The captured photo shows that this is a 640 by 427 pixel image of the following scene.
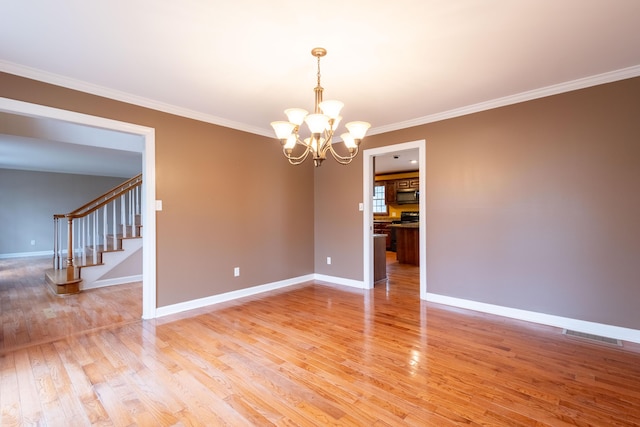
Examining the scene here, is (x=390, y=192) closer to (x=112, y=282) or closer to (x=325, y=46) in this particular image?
(x=112, y=282)

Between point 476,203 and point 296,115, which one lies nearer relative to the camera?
point 296,115

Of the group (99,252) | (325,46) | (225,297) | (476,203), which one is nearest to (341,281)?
(225,297)

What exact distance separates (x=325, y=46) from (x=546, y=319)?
3466 mm

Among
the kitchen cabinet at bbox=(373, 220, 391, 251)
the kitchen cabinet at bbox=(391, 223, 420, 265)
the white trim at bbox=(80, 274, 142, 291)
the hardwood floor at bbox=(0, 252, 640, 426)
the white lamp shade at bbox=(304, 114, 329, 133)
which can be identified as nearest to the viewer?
the hardwood floor at bbox=(0, 252, 640, 426)

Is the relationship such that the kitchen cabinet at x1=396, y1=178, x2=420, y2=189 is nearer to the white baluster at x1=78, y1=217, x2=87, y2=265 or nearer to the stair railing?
the stair railing

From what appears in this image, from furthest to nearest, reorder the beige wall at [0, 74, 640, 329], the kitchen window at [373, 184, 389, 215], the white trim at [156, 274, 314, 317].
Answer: the kitchen window at [373, 184, 389, 215], the white trim at [156, 274, 314, 317], the beige wall at [0, 74, 640, 329]

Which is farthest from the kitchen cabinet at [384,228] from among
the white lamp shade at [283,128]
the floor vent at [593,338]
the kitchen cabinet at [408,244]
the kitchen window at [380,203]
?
the white lamp shade at [283,128]

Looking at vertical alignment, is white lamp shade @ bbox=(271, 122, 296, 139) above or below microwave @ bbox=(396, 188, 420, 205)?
above

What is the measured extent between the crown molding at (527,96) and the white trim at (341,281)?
7.85ft

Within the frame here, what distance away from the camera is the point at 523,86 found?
10.0 feet

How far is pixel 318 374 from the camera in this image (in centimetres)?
223

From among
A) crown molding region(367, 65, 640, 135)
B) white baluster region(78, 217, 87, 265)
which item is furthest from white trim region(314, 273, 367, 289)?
white baluster region(78, 217, 87, 265)

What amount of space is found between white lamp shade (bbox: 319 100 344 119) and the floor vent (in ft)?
10.0

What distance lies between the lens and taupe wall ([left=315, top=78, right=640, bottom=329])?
281 cm
